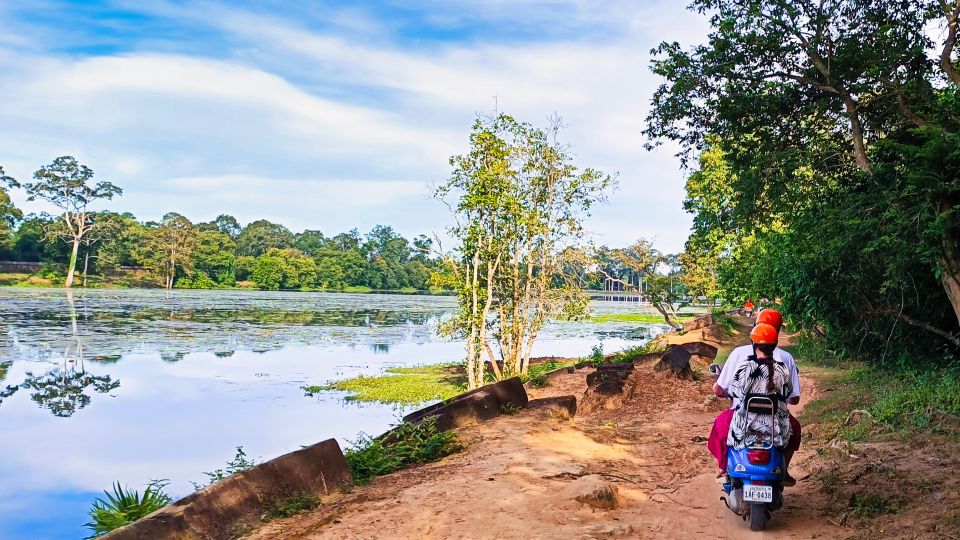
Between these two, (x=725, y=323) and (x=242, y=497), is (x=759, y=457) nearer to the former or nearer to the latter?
(x=242, y=497)

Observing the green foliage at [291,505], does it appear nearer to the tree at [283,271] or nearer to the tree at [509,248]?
the tree at [509,248]

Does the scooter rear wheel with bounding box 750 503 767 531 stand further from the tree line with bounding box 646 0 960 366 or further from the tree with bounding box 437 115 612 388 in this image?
the tree with bounding box 437 115 612 388

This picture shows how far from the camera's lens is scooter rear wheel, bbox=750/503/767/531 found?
4523 mm

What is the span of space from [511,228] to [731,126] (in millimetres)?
8635

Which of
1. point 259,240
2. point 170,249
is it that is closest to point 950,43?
point 170,249

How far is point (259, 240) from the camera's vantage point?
307 feet

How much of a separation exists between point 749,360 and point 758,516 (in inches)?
40.8

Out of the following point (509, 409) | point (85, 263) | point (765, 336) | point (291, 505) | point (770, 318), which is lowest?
point (291, 505)

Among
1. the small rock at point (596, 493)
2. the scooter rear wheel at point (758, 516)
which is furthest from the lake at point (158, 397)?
the scooter rear wheel at point (758, 516)

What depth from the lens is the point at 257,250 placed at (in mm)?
92875

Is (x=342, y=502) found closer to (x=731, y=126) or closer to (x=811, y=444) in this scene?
(x=811, y=444)

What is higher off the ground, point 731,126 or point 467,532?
point 731,126

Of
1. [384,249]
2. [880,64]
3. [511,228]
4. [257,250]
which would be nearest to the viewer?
[880,64]

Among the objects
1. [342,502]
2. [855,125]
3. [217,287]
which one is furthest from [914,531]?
[217,287]
